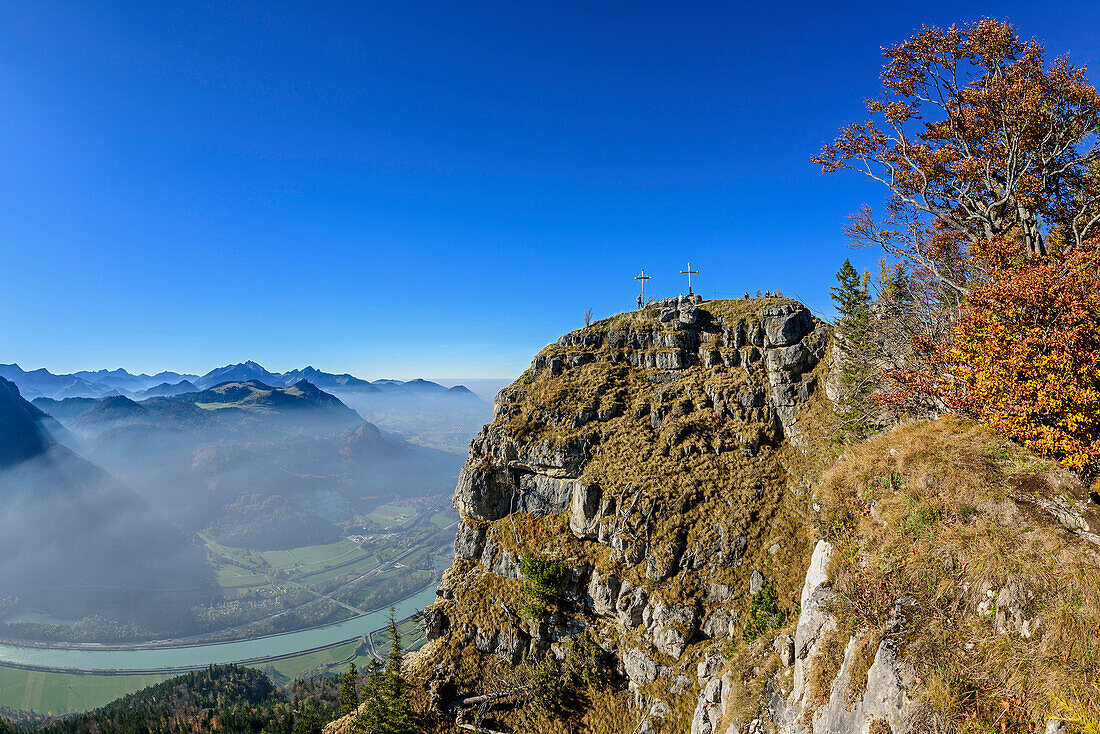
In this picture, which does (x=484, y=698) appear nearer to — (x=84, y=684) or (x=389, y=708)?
(x=389, y=708)

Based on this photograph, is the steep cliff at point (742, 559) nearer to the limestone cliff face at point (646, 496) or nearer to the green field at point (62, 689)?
the limestone cliff face at point (646, 496)

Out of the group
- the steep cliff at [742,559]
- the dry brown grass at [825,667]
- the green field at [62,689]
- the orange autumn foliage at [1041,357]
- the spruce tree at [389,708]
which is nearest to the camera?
the steep cliff at [742,559]

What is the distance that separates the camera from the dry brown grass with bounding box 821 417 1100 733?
8797mm

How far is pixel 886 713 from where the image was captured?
33.7ft

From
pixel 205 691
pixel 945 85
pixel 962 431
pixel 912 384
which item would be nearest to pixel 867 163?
pixel 945 85

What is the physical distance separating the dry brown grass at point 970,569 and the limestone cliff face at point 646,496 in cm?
2019

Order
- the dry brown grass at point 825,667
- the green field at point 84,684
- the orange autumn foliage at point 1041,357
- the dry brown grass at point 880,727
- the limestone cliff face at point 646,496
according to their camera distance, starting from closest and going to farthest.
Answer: the dry brown grass at point 880,727, the orange autumn foliage at point 1041,357, the dry brown grass at point 825,667, the limestone cliff face at point 646,496, the green field at point 84,684

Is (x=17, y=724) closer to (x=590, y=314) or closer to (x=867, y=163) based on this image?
(x=590, y=314)

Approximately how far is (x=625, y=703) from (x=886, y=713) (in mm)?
26356

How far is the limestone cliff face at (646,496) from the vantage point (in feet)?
105

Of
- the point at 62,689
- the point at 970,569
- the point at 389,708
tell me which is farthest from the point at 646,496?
the point at 62,689

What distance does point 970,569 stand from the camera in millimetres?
10961

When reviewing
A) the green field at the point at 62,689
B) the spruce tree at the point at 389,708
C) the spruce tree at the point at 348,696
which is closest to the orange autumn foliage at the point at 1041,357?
the spruce tree at the point at 389,708

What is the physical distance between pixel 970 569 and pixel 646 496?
2652 centimetres
